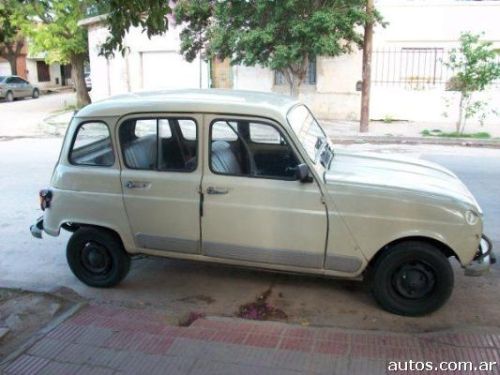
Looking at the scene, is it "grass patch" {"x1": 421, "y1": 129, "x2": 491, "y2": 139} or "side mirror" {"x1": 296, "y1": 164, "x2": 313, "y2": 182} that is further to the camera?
"grass patch" {"x1": 421, "y1": 129, "x2": 491, "y2": 139}

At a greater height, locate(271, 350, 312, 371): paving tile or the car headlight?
the car headlight

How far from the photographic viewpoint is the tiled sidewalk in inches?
137

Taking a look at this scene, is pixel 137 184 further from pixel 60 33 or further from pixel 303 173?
pixel 60 33

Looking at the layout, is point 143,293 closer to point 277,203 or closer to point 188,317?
point 188,317

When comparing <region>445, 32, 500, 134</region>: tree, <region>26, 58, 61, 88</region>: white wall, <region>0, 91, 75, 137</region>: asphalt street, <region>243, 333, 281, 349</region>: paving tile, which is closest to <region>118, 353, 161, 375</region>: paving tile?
<region>243, 333, 281, 349</region>: paving tile

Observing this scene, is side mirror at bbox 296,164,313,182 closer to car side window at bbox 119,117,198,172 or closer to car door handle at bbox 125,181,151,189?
car side window at bbox 119,117,198,172

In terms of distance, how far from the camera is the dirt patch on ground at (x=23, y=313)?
4008mm

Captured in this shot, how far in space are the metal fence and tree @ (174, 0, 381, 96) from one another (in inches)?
59.3

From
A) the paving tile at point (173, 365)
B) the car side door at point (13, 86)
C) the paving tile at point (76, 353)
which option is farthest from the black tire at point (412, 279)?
the car side door at point (13, 86)

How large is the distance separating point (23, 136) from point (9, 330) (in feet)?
45.2

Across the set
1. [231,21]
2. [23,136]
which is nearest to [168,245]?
[231,21]

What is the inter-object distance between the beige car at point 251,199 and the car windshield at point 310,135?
0.02 metres

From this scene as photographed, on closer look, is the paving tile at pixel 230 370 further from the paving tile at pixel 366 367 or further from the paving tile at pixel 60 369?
the paving tile at pixel 60 369

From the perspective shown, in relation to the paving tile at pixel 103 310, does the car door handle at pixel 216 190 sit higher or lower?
higher
